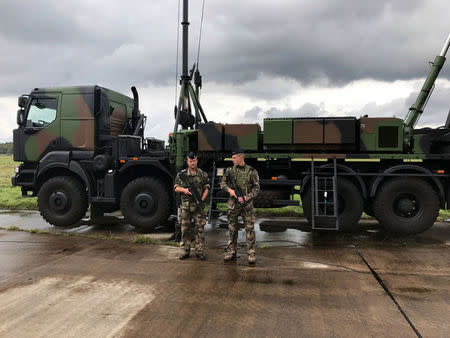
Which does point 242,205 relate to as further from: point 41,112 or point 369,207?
point 41,112

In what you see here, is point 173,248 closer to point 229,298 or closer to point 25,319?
point 229,298

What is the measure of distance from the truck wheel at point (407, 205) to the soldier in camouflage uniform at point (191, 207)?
356cm

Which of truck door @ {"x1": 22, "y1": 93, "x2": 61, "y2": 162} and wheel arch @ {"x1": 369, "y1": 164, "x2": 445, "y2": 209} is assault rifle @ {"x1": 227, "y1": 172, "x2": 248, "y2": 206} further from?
truck door @ {"x1": 22, "y1": 93, "x2": 61, "y2": 162}

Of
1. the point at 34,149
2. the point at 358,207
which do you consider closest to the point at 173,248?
Answer: the point at 358,207

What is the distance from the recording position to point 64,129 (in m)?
8.26

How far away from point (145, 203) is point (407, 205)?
5.23 metres

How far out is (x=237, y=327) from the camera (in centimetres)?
341

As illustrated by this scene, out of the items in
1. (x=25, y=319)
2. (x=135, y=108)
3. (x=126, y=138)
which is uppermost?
(x=135, y=108)

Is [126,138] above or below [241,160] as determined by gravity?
above

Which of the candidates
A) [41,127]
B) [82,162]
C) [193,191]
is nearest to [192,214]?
[193,191]

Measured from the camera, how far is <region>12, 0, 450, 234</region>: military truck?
7.15m

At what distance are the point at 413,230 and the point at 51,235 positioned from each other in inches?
279

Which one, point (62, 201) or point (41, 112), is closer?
point (62, 201)

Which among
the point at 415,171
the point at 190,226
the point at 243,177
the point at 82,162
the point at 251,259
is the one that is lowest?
the point at 251,259
